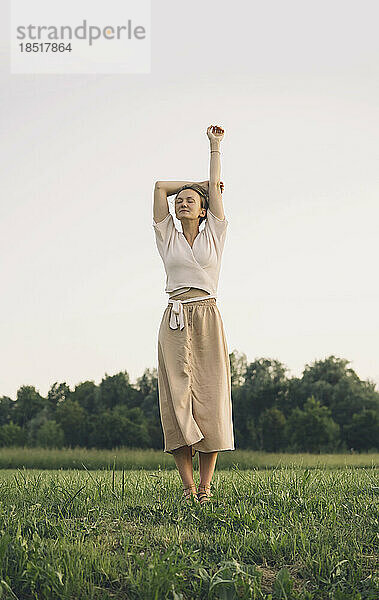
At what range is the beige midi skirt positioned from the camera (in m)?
5.08

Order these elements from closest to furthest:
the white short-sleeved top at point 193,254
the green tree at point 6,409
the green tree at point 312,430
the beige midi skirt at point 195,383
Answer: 1. the beige midi skirt at point 195,383
2. the white short-sleeved top at point 193,254
3. the green tree at point 312,430
4. the green tree at point 6,409

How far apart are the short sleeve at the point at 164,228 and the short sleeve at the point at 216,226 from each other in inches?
12.0

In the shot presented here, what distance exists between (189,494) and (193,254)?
187 cm

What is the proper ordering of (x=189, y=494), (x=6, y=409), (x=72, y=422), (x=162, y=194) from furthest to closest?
1. (x=6, y=409)
2. (x=72, y=422)
3. (x=162, y=194)
4. (x=189, y=494)

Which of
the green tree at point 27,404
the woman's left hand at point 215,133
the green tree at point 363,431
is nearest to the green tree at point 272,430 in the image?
the green tree at point 363,431

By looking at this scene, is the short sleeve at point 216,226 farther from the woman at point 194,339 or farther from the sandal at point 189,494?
→ the sandal at point 189,494

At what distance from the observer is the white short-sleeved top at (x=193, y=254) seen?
5.31 meters

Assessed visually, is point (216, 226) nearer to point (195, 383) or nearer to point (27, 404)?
point (195, 383)

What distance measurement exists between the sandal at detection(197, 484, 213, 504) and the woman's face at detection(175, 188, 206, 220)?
2174mm

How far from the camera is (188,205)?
5457mm

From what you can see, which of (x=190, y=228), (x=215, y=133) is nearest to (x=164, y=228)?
(x=190, y=228)

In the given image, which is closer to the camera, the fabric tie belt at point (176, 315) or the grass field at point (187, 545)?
the grass field at point (187, 545)

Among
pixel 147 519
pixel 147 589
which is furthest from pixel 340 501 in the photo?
pixel 147 589

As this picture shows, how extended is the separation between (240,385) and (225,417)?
2103 centimetres
